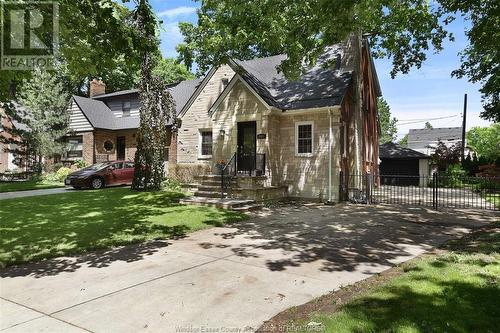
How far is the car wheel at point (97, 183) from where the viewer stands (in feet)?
63.2

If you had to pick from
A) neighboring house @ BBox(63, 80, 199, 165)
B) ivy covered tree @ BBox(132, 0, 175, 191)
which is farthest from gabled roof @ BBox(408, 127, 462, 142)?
ivy covered tree @ BBox(132, 0, 175, 191)

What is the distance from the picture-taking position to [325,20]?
10.2m

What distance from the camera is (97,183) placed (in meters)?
19.4

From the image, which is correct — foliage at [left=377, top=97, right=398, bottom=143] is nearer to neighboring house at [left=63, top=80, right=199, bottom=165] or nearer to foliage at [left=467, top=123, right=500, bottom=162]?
foliage at [left=467, top=123, right=500, bottom=162]

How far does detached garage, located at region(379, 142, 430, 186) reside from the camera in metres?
29.8

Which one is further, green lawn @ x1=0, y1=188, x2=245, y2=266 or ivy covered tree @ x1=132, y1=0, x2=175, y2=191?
ivy covered tree @ x1=132, y1=0, x2=175, y2=191

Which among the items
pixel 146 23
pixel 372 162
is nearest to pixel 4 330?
pixel 146 23

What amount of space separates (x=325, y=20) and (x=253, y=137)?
7.89 metres

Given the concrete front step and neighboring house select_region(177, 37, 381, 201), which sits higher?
neighboring house select_region(177, 37, 381, 201)

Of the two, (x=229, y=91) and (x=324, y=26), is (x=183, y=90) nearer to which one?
(x=229, y=91)

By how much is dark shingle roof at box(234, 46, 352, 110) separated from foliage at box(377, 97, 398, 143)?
88.1 metres

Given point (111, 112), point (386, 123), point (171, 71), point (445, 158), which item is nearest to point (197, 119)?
point (111, 112)

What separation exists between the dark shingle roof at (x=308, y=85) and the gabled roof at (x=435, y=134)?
199 ft

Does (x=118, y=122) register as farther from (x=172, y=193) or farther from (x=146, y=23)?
(x=146, y=23)
